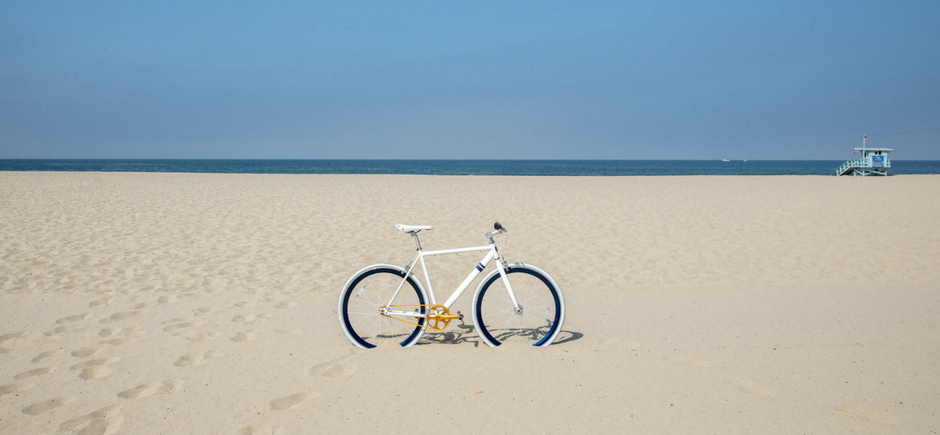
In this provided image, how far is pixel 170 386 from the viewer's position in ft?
11.1

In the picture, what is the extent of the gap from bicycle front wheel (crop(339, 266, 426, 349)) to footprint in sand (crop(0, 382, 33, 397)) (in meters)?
2.08

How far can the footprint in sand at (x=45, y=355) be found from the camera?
12.6 ft

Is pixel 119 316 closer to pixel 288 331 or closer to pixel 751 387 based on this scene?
pixel 288 331

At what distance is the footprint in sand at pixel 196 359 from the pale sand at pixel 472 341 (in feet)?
0.08

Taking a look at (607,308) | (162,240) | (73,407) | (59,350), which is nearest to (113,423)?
(73,407)

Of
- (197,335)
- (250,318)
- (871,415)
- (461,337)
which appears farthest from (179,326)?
(871,415)

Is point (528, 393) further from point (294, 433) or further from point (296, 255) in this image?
point (296, 255)

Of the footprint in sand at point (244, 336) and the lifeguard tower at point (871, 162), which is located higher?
the lifeguard tower at point (871, 162)

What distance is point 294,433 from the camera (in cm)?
282

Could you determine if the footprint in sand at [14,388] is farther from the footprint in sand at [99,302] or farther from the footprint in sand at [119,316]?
the footprint in sand at [99,302]

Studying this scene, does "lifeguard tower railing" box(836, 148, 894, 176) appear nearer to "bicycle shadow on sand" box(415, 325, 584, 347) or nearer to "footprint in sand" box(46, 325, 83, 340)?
"bicycle shadow on sand" box(415, 325, 584, 347)

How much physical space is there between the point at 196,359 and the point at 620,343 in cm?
340

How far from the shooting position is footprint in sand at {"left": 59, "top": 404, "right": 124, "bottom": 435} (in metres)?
2.83

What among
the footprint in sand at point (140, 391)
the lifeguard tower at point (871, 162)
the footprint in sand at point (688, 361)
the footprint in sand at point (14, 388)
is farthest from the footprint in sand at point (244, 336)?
the lifeguard tower at point (871, 162)
